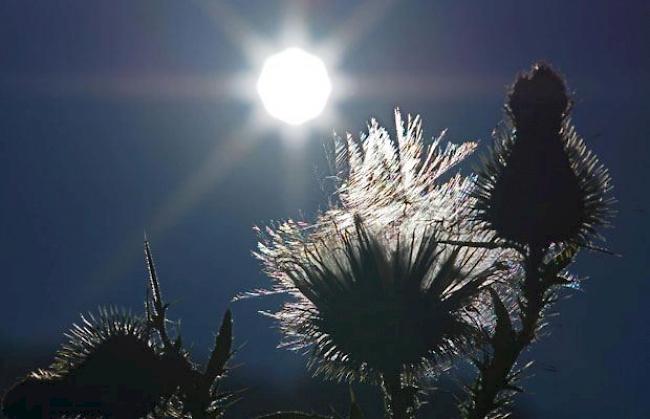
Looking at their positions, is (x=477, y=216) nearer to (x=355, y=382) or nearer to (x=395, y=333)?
(x=395, y=333)

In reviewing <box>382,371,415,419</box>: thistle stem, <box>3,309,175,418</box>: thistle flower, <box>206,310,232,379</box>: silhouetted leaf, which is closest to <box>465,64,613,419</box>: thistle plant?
<box>382,371,415,419</box>: thistle stem

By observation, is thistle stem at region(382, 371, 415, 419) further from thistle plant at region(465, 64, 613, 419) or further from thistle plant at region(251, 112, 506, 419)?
thistle plant at region(465, 64, 613, 419)

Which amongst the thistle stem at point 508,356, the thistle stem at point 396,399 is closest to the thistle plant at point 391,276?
the thistle stem at point 396,399

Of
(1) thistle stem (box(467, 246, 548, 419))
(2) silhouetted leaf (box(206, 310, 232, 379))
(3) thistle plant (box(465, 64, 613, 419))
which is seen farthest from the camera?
(3) thistle plant (box(465, 64, 613, 419))

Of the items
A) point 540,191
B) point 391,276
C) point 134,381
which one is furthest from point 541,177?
point 134,381

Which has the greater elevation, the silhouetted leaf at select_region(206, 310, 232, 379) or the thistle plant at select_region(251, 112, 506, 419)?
the thistle plant at select_region(251, 112, 506, 419)

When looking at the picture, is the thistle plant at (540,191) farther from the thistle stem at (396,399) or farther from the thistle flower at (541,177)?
the thistle stem at (396,399)
